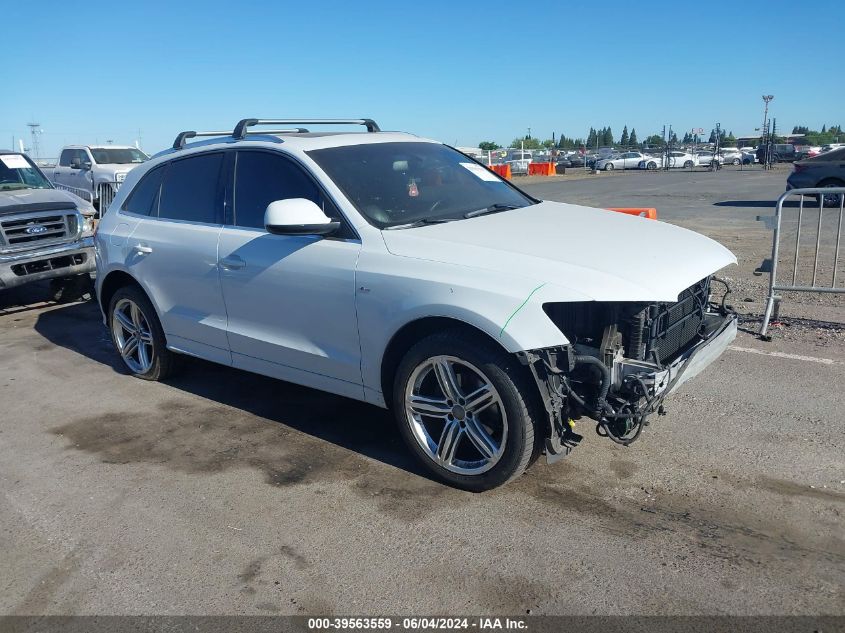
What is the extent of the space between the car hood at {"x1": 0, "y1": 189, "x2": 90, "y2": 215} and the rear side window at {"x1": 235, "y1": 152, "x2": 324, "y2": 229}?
496 centimetres

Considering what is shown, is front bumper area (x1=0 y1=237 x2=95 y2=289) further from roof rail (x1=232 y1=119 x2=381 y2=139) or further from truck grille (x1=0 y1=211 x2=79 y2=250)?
roof rail (x1=232 y1=119 x2=381 y2=139)

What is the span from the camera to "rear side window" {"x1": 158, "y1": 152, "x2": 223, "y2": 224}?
5.18 metres

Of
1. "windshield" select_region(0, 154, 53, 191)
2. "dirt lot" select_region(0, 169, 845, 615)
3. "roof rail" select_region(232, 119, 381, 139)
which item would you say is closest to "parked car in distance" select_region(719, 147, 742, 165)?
"windshield" select_region(0, 154, 53, 191)

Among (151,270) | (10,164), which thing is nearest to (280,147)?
(151,270)

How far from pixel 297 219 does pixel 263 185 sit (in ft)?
2.82

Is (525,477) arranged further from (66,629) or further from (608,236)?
(66,629)

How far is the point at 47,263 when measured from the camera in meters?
8.62

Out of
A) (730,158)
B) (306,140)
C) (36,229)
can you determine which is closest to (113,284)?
(306,140)

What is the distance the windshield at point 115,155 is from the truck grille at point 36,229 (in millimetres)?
12869

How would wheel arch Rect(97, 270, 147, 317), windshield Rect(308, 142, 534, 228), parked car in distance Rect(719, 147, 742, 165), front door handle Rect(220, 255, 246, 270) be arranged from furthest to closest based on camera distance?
parked car in distance Rect(719, 147, 742, 165)
wheel arch Rect(97, 270, 147, 317)
front door handle Rect(220, 255, 246, 270)
windshield Rect(308, 142, 534, 228)

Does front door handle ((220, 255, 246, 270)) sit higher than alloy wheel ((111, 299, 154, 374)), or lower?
higher

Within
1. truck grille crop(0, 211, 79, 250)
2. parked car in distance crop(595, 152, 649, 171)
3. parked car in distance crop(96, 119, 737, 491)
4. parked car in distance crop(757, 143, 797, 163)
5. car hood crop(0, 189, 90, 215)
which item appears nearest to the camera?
parked car in distance crop(96, 119, 737, 491)

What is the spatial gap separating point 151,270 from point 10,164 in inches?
234

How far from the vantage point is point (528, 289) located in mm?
3498
